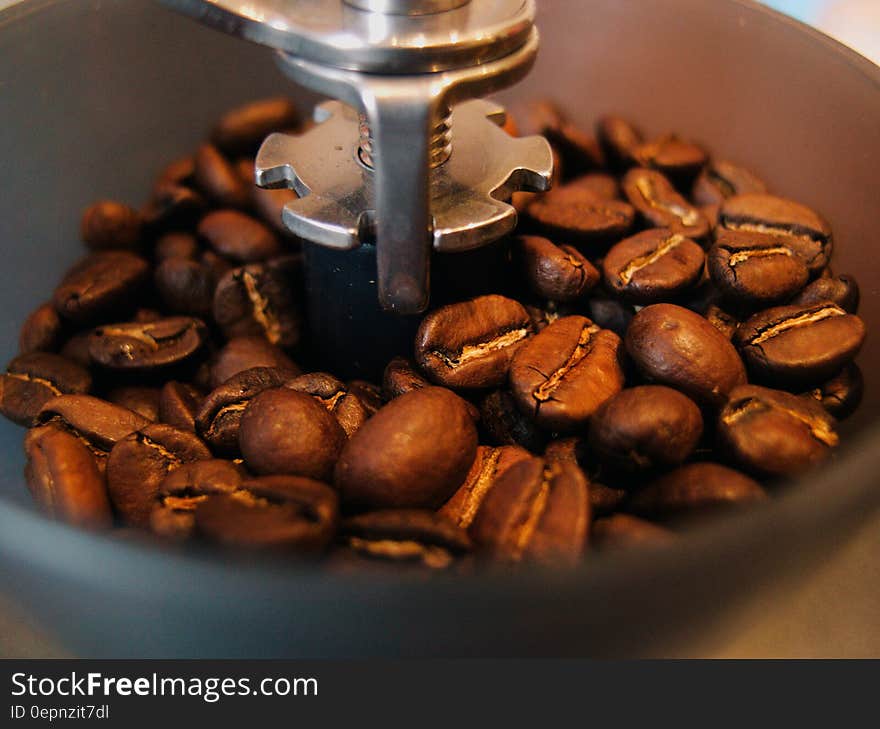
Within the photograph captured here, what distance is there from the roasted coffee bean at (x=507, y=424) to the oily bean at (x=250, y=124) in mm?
605

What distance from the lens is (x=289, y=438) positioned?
758mm

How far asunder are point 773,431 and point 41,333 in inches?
31.7

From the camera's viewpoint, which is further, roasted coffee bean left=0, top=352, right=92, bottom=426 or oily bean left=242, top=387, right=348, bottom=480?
roasted coffee bean left=0, top=352, right=92, bottom=426

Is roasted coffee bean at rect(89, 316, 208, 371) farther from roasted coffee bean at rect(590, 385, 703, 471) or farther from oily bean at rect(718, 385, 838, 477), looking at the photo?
oily bean at rect(718, 385, 838, 477)

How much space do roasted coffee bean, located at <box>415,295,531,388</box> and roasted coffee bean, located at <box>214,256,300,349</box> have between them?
24cm

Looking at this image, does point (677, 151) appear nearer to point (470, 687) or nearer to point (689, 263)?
point (689, 263)

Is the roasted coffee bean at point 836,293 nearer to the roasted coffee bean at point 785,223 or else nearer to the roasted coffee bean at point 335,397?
the roasted coffee bean at point 785,223

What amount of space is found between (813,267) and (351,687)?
2.25ft

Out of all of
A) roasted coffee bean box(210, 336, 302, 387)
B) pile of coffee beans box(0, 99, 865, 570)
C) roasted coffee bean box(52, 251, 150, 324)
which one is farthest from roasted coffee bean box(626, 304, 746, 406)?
roasted coffee bean box(52, 251, 150, 324)

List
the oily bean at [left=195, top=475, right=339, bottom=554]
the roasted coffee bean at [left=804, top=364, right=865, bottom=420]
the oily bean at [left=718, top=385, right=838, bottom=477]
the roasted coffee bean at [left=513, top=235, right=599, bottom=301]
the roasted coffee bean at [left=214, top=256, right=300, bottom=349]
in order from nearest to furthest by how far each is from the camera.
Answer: the oily bean at [left=195, top=475, right=339, bottom=554] → the oily bean at [left=718, top=385, right=838, bottom=477] → the roasted coffee bean at [left=804, top=364, right=865, bottom=420] → the roasted coffee bean at [left=513, top=235, right=599, bottom=301] → the roasted coffee bean at [left=214, top=256, right=300, bottom=349]

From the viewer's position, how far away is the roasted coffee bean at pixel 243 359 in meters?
0.94

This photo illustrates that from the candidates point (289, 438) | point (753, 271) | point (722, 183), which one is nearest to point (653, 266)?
point (753, 271)

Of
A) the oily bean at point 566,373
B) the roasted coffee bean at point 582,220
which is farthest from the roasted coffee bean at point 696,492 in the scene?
the roasted coffee bean at point 582,220

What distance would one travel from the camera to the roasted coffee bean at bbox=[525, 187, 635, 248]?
3.19 feet
